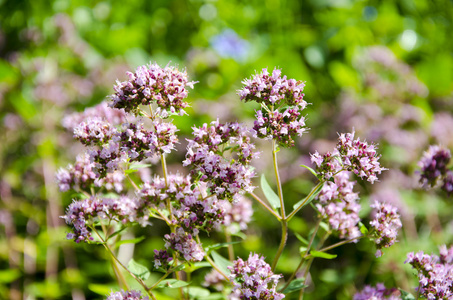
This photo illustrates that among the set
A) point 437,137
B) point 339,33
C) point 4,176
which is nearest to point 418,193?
point 437,137

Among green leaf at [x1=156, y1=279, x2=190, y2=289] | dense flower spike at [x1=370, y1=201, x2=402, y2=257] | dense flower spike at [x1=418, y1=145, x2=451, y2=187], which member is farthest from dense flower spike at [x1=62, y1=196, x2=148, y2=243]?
dense flower spike at [x1=418, y1=145, x2=451, y2=187]

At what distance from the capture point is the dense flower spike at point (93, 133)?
1817 mm

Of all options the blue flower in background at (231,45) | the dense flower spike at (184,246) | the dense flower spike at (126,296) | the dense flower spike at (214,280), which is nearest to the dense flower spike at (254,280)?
the dense flower spike at (184,246)

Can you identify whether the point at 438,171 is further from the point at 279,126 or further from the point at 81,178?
the point at 81,178

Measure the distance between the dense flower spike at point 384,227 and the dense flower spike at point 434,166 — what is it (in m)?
0.68

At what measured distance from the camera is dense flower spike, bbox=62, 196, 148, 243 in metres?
1.78

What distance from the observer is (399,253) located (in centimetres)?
322

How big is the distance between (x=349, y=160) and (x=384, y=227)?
38 cm

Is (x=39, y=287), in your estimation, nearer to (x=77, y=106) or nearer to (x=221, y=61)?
(x=77, y=106)

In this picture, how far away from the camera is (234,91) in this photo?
5164 millimetres

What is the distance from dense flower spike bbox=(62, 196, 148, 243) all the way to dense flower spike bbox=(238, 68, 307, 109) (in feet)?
2.32

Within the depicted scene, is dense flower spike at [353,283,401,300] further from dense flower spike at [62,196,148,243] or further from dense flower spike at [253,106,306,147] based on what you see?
dense flower spike at [62,196,148,243]

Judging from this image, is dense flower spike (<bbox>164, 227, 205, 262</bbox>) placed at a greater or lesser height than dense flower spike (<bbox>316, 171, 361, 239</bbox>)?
lesser

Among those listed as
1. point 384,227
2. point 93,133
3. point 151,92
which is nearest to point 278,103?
point 151,92
